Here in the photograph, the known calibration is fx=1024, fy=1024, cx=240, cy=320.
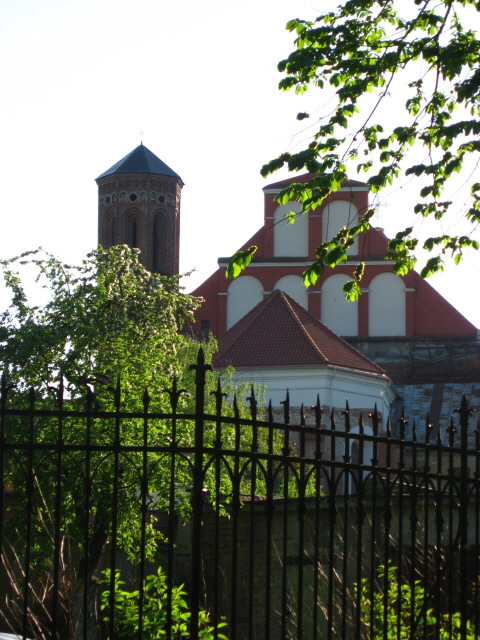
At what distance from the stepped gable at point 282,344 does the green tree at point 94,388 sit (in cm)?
219

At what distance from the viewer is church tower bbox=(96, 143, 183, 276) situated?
50.1 metres

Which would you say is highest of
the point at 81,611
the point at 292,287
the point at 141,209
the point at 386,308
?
the point at 141,209

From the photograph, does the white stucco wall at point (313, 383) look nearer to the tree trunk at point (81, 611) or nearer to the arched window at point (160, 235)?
the tree trunk at point (81, 611)

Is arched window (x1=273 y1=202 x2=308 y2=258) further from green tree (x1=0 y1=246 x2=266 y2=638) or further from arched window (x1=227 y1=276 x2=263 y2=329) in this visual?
green tree (x1=0 y1=246 x2=266 y2=638)

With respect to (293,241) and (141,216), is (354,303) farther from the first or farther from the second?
(141,216)

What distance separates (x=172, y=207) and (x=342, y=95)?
44.9 metres

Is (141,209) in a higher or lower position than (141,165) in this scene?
lower

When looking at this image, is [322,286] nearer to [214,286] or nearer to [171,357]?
[214,286]

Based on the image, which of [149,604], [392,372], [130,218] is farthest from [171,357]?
[130,218]

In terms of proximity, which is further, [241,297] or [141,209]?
[141,209]

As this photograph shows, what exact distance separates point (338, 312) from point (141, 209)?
648 inches

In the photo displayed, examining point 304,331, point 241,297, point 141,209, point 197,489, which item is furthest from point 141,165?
point 197,489

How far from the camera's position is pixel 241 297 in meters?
37.6

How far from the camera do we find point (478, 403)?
3250 cm
